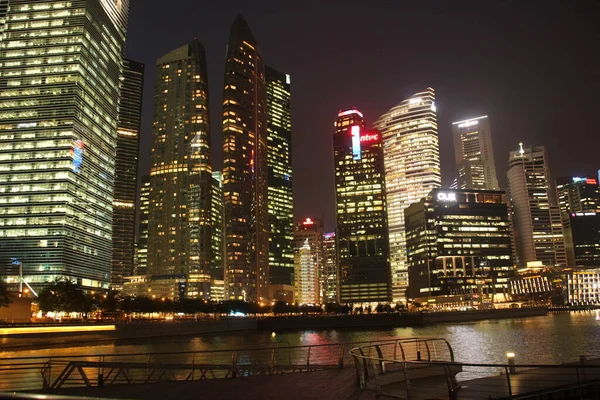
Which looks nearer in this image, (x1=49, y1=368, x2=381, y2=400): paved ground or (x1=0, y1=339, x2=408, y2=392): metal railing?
(x1=49, y1=368, x2=381, y2=400): paved ground

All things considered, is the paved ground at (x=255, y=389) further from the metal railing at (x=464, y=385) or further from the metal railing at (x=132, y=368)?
the metal railing at (x=132, y=368)

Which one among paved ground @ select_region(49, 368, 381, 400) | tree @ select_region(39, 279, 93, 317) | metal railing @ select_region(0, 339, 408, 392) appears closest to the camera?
paved ground @ select_region(49, 368, 381, 400)

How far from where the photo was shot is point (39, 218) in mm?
198750

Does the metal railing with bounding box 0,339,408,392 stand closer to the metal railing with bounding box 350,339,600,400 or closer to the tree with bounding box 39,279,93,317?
the metal railing with bounding box 350,339,600,400

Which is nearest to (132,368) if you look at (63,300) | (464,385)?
(464,385)

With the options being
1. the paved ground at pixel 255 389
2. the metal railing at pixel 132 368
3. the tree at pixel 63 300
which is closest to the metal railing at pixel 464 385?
the paved ground at pixel 255 389

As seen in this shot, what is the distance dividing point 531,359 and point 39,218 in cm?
18483

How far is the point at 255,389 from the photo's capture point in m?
20.9

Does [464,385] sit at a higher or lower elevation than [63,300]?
lower

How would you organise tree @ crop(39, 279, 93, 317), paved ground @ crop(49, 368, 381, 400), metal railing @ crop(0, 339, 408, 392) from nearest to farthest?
paved ground @ crop(49, 368, 381, 400) → metal railing @ crop(0, 339, 408, 392) → tree @ crop(39, 279, 93, 317)

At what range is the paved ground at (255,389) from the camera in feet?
62.9

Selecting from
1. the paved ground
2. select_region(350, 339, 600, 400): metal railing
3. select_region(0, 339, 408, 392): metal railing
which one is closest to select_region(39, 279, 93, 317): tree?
select_region(0, 339, 408, 392): metal railing

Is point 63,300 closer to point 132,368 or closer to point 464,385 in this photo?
point 132,368

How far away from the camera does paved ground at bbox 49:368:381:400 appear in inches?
755
